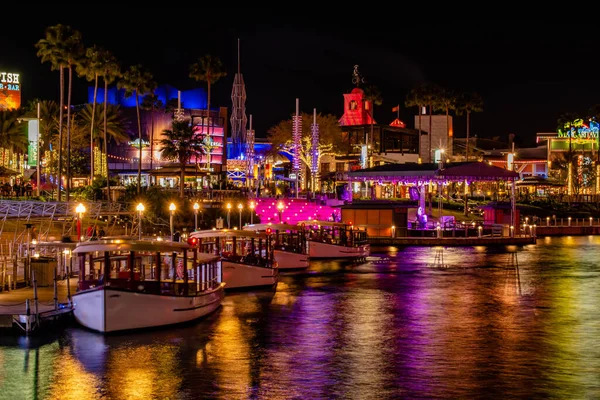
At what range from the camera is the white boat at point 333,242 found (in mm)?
61000

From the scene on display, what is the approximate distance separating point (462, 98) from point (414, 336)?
99.1m

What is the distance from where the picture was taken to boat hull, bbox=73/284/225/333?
95.9ft

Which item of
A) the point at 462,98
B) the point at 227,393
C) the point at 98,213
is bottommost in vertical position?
the point at 227,393

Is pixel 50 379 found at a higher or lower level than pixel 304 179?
lower

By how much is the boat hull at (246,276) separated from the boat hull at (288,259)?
8.85 metres

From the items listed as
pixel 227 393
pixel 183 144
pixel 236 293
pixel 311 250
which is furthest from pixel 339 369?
pixel 183 144

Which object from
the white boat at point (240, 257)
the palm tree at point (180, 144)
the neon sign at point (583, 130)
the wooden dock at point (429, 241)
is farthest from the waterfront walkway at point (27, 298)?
the neon sign at point (583, 130)

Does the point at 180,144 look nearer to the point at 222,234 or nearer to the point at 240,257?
the point at 240,257

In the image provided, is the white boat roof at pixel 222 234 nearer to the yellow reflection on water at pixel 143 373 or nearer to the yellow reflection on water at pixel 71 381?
the yellow reflection on water at pixel 143 373

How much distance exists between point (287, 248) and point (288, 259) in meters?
0.67

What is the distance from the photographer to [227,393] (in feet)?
75.8

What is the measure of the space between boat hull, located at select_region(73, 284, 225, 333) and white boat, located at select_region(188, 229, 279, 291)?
382 inches

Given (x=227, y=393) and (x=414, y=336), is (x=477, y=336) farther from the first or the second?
(x=227, y=393)

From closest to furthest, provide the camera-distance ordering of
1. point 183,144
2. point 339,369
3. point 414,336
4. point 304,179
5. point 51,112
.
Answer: point 339,369
point 414,336
point 183,144
point 304,179
point 51,112
